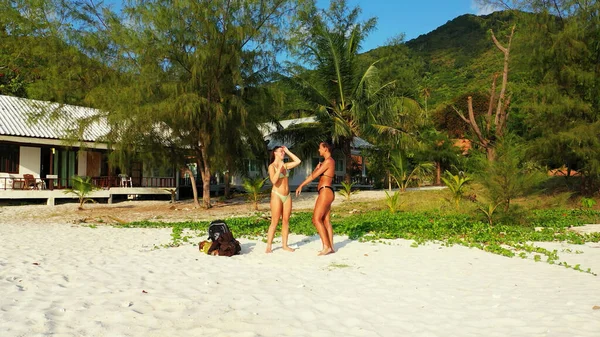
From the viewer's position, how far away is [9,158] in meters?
19.6

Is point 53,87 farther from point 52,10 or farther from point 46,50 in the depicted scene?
point 52,10

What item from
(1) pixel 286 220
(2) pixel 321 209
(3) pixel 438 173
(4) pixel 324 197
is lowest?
(1) pixel 286 220

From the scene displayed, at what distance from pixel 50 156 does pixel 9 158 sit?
1.58 m

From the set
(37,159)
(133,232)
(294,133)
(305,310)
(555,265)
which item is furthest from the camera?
(294,133)

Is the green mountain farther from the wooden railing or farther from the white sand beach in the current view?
the white sand beach

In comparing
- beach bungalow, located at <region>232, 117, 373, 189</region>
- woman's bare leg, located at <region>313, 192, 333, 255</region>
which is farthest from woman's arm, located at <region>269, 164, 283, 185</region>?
beach bungalow, located at <region>232, 117, 373, 189</region>

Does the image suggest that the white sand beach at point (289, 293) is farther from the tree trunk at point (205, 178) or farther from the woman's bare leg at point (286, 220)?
the tree trunk at point (205, 178)

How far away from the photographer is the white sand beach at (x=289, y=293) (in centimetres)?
371

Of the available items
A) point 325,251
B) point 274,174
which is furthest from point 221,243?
point 325,251

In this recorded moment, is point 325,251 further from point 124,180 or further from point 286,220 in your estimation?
point 124,180

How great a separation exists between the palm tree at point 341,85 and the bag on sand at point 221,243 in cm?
1483

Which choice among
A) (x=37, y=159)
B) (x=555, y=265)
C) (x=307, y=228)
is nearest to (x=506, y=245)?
(x=555, y=265)

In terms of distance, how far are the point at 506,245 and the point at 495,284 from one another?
3175mm

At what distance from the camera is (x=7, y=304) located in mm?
3932
